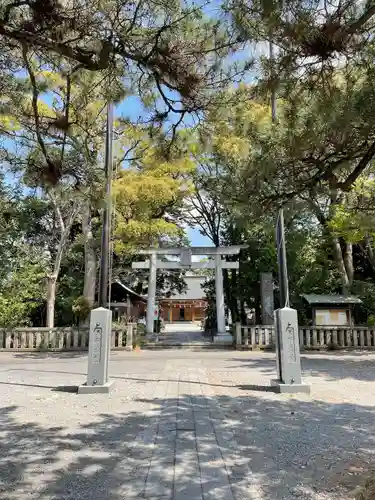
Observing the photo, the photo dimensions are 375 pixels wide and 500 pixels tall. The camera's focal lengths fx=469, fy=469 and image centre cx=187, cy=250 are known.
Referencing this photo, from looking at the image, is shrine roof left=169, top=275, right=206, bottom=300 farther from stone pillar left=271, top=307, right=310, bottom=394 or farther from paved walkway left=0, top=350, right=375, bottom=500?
stone pillar left=271, top=307, right=310, bottom=394

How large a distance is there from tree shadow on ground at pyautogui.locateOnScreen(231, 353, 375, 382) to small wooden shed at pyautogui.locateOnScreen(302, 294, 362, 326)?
5.84 feet

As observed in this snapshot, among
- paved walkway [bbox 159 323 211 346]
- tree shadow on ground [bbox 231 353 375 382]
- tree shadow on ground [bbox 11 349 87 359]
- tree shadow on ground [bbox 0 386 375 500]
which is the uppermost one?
paved walkway [bbox 159 323 211 346]

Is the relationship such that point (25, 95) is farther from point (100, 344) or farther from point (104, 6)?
point (100, 344)

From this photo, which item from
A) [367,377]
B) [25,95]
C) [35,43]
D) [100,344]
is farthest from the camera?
[367,377]

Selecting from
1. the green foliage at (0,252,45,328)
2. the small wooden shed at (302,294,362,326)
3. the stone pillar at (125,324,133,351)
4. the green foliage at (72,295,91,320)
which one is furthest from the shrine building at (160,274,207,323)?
the small wooden shed at (302,294,362,326)

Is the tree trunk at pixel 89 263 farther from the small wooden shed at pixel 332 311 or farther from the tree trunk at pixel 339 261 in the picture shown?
the tree trunk at pixel 339 261

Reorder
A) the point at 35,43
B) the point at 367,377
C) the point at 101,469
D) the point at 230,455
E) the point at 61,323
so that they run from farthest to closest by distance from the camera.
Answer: the point at 61,323
the point at 367,377
the point at 230,455
the point at 101,469
the point at 35,43

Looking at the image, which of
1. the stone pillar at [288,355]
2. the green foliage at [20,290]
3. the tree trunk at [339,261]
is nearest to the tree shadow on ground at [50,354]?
the green foliage at [20,290]

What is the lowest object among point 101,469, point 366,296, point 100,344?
point 101,469

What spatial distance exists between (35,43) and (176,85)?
1.16 metres

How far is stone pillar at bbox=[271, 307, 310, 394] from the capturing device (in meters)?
7.27

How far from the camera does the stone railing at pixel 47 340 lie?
48.1 ft

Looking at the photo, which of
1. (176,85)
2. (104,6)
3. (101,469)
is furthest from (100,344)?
(104,6)

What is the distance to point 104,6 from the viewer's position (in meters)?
3.56
